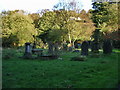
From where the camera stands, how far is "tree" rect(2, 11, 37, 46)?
33469mm

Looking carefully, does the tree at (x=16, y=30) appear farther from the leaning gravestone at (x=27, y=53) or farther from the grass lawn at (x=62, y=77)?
the grass lawn at (x=62, y=77)

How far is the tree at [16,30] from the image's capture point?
110ft

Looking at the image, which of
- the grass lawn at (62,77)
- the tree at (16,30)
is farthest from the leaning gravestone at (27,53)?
the tree at (16,30)

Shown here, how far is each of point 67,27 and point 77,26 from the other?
180cm

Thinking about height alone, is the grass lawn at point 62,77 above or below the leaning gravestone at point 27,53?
below

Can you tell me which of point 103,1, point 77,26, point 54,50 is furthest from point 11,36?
point 103,1

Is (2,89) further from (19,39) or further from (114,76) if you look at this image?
(19,39)

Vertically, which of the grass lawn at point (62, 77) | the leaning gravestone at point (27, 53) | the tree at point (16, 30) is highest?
the tree at point (16, 30)

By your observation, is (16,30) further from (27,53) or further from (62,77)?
(62,77)

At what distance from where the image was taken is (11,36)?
111ft

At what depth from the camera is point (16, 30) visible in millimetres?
34250

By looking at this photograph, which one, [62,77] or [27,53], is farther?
[27,53]

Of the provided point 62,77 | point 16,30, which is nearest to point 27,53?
point 62,77

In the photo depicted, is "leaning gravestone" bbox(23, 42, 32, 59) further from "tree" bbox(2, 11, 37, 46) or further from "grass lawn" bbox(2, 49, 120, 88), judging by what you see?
"tree" bbox(2, 11, 37, 46)
